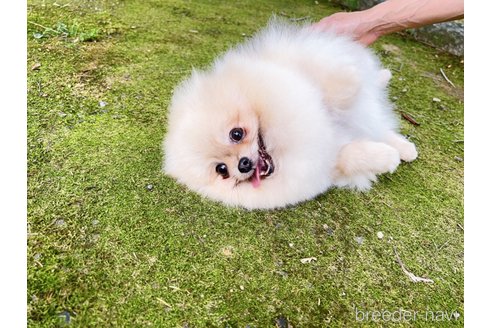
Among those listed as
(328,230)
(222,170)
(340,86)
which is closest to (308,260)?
(328,230)

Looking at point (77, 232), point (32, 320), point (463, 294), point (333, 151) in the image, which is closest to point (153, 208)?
point (77, 232)

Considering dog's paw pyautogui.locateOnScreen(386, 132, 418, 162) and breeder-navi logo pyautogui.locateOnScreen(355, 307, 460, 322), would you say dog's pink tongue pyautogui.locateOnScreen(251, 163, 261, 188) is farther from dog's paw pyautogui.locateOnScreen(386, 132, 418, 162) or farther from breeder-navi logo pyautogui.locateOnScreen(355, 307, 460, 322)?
dog's paw pyautogui.locateOnScreen(386, 132, 418, 162)

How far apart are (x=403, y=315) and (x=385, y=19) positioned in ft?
5.64

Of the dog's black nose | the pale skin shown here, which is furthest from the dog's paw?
the dog's black nose

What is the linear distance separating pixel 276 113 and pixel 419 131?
1383mm

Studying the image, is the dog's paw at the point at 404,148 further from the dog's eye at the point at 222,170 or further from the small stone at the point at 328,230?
the dog's eye at the point at 222,170

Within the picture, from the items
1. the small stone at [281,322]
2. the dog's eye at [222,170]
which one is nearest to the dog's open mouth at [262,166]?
the dog's eye at [222,170]

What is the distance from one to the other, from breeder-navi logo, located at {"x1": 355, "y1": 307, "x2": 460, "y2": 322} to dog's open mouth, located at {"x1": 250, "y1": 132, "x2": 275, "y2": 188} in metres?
0.71

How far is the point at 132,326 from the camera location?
140 cm

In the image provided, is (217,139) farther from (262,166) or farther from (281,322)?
(281,322)

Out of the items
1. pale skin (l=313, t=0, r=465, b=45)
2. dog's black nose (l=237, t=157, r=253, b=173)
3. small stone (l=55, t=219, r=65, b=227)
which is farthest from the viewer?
pale skin (l=313, t=0, r=465, b=45)

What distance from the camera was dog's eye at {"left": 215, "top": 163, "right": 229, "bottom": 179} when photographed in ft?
6.29

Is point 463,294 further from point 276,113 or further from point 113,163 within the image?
point 113,163

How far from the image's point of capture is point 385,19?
239 cm
